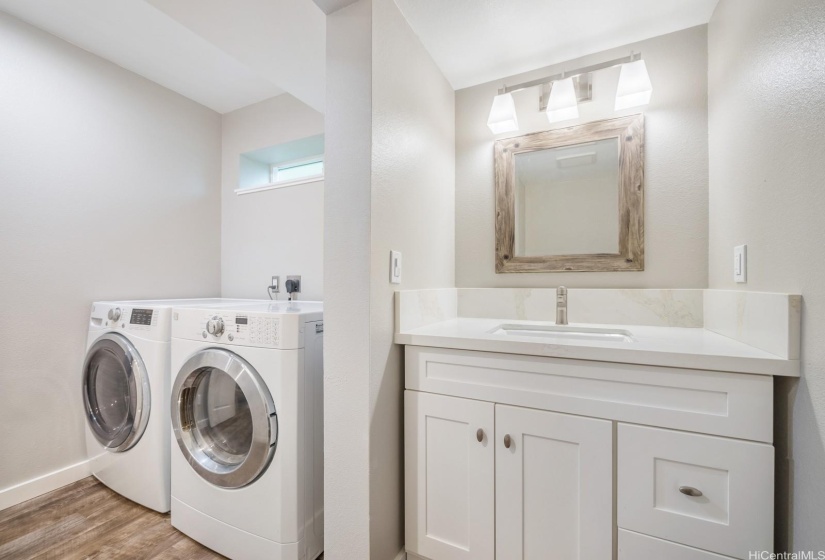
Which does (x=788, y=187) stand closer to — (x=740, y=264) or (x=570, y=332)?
(x=740, y=264)

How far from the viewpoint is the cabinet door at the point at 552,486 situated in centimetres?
98

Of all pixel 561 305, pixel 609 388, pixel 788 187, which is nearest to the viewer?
pixel 788 187

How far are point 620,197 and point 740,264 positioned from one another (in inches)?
22.3

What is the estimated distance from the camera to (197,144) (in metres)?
2.57

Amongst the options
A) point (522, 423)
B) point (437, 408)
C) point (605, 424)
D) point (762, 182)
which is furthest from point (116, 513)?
point (762, 182)

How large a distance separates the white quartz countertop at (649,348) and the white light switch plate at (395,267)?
21 cm

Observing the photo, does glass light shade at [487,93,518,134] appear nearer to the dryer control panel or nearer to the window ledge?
the window ledge

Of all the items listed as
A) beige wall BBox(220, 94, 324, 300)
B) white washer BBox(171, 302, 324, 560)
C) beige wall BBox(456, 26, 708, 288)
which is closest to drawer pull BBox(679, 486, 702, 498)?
beige wall BBox(456, 26, 708, 288)

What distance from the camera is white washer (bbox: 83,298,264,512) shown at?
1.57 metres

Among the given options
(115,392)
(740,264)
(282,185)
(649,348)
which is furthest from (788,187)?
(115,392)

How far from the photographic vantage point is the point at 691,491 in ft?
2.91

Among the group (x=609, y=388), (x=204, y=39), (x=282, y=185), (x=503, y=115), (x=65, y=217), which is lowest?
(x=609, y=388)

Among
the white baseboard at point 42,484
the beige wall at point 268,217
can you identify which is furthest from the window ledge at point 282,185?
the white baseboard at point 42,484

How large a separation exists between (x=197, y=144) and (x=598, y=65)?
107 inches
